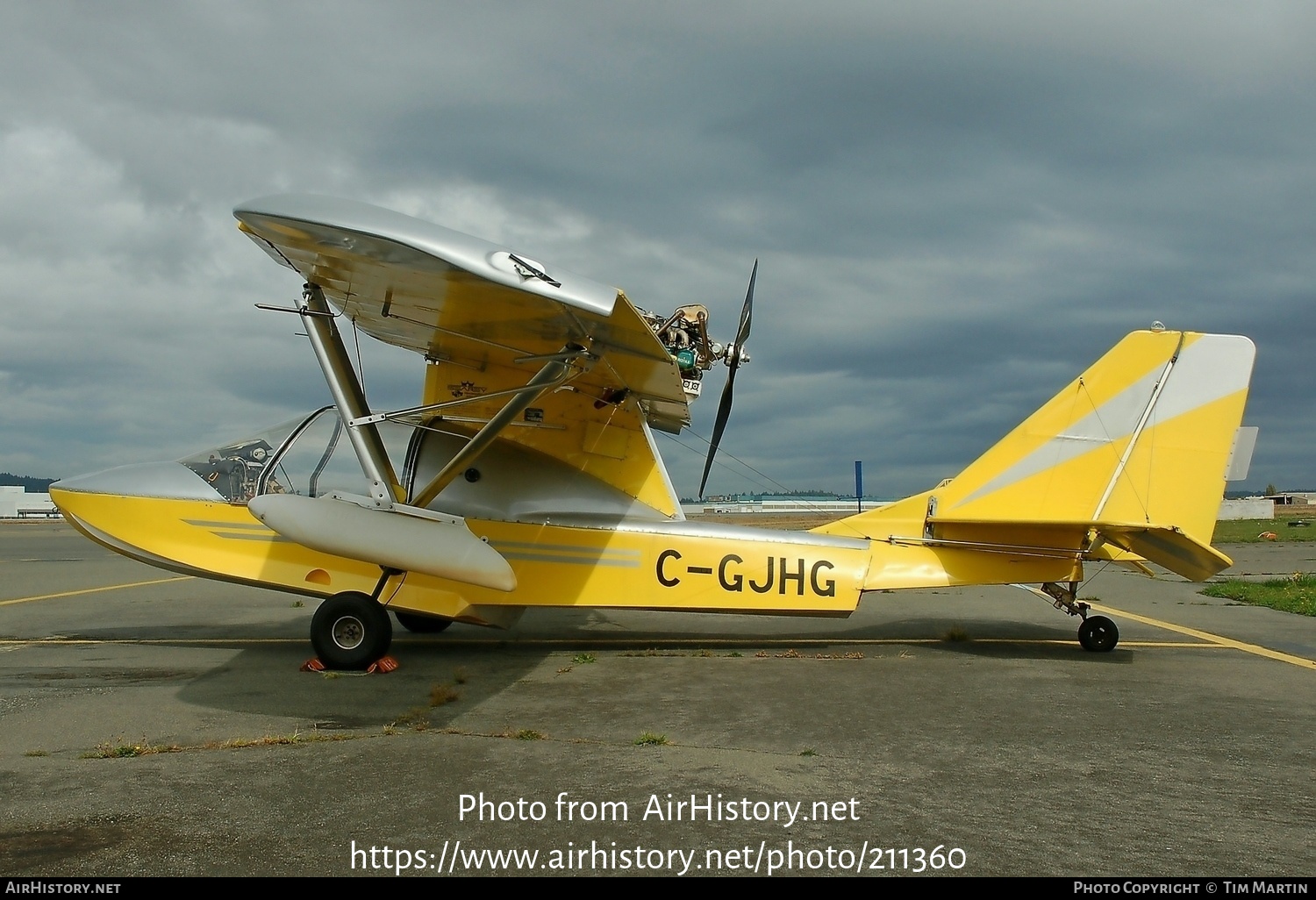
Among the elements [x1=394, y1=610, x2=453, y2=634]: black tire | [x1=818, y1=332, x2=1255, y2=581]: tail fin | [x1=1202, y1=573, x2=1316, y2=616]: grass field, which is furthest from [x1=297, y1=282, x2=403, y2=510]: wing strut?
[x1=1202, y1=573, x2=1316, y2=616]: grass field

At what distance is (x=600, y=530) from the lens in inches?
364

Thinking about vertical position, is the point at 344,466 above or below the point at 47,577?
above

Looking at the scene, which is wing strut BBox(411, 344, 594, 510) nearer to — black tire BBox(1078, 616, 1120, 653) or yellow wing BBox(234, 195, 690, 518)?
yellow wing BBox(234, 195, 690, 518)

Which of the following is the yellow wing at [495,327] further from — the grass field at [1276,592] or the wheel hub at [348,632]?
the grass field at [1276,592]

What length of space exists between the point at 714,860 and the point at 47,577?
1933cm

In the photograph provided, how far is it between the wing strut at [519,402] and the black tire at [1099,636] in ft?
20.4

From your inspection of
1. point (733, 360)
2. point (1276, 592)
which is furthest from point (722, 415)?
point (1276, 592)

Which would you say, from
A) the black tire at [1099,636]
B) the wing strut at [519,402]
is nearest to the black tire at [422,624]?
the wing strut at [519,402]

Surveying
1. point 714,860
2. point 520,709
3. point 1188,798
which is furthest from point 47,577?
point 1188,798

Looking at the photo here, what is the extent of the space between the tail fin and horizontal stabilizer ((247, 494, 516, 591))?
460cm

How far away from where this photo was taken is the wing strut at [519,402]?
25.8ft

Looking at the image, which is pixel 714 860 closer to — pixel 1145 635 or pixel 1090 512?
pixel 1090 512

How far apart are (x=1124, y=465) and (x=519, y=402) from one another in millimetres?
6364

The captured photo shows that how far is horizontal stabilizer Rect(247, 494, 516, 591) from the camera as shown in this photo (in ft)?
24.7
